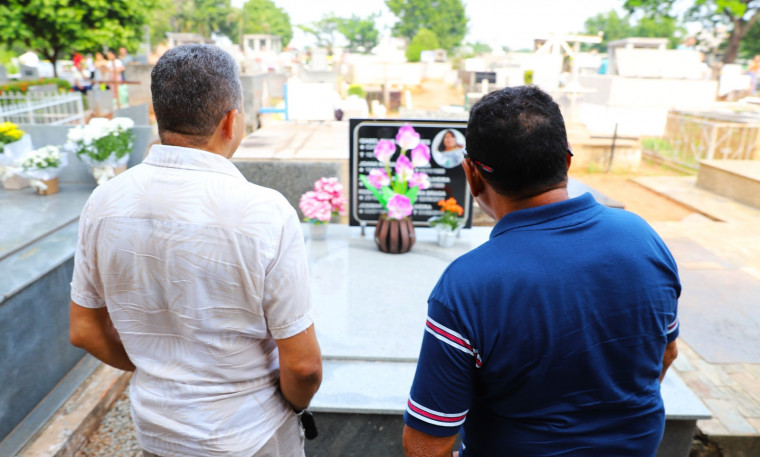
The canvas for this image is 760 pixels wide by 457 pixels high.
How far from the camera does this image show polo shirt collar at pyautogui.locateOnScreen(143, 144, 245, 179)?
1.36 meters

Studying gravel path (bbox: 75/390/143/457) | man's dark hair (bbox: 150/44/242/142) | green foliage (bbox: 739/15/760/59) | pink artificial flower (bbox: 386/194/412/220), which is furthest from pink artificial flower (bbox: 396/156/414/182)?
green foliage (bbox: 739/15/760/59)

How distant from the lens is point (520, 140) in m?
1.20

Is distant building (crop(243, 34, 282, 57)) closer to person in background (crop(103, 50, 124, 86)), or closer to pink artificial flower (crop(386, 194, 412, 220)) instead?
person in background (crop(103, 50, 124, 86))

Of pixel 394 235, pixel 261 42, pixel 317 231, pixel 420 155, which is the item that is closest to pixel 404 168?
pixel 420 155

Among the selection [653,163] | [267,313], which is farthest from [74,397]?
[653,163]

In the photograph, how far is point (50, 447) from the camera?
9.37 ft

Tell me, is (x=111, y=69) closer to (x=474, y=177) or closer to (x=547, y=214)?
(x=474, y=177)

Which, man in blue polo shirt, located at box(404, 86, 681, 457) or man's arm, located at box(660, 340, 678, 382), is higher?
man in blue polo shirt, located at box(404, 86, 681, 457)

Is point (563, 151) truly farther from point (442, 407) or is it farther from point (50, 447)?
point (50, 447)

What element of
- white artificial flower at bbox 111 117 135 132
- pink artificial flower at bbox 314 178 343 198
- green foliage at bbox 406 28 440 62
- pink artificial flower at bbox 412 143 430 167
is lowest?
pink artificial flower at bbox 314 178 343 198

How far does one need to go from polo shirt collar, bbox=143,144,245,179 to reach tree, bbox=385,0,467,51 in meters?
85.0

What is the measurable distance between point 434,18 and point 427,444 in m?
86.5

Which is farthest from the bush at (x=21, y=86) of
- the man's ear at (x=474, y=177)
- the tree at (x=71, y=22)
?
the man's ear at (x=474, y=177)

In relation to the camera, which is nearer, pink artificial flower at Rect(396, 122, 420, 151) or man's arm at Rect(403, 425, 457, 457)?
man's arm at Rect(403, 425, 457, 457)
